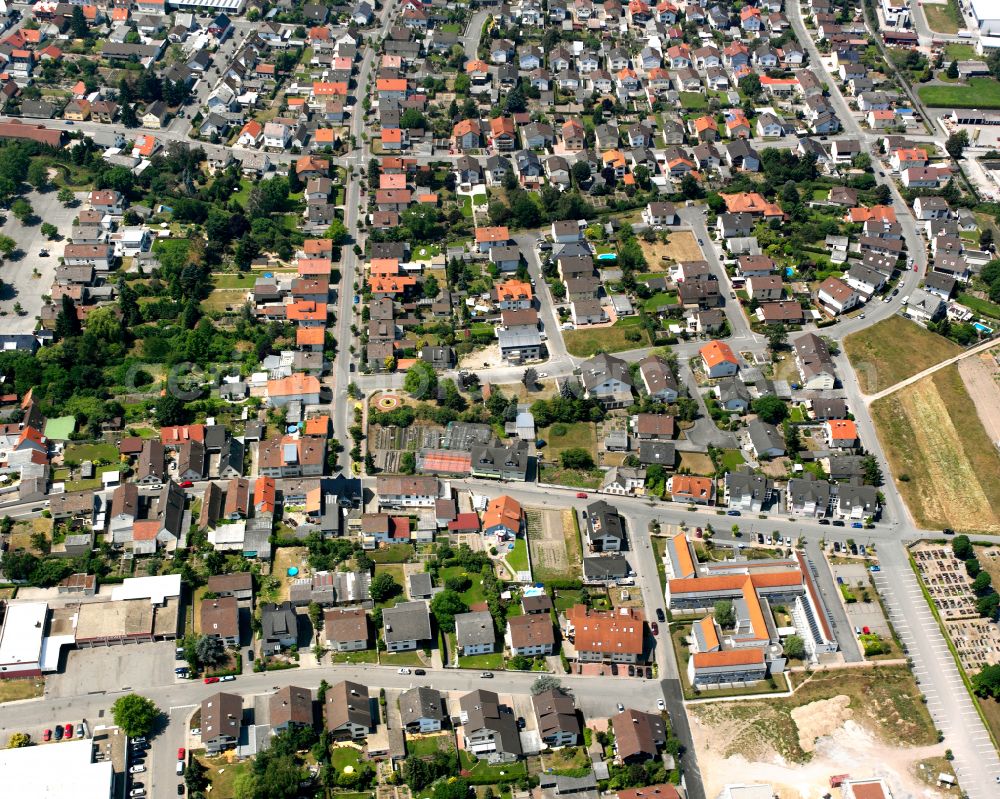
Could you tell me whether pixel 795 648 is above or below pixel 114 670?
below

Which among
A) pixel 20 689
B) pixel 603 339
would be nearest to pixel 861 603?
pixel 603 339

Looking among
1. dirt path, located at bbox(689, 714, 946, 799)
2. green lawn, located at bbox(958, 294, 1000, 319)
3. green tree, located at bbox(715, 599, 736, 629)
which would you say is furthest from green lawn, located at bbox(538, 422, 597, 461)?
green lawn, located at bbox(958, 294, 1000, 319)

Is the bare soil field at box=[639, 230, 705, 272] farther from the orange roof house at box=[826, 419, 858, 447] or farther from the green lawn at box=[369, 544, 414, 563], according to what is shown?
the green lawn at box=[369, 544, 414, 563]

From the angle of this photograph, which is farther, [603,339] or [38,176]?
[38,176]

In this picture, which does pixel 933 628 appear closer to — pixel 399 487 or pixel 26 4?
pixel 399 487

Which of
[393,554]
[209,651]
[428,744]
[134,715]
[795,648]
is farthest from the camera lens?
[393,554]

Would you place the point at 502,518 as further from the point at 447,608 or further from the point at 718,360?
the point at 718,360
